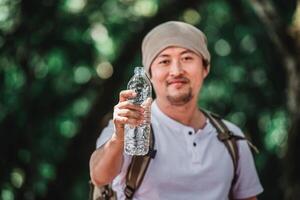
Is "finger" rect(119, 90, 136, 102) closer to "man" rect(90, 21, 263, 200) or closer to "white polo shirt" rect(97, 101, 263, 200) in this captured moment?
"man" rect(90, 21, 263, 200)

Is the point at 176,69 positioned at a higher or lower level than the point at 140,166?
higher

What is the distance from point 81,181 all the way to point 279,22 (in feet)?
15.1

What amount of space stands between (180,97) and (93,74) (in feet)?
21.6

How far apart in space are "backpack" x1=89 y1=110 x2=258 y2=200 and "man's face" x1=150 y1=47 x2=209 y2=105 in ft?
0.86

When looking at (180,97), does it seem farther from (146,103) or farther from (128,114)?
(128,114)

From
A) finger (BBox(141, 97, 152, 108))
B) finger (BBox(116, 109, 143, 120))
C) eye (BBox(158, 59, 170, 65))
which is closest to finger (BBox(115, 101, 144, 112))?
finger (BBox(116, 109, 143, 120))

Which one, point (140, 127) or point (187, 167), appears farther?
point (187, 167)

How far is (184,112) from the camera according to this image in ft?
13.7

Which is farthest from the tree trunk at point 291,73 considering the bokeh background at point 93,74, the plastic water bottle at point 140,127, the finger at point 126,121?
the finger at point 126,121

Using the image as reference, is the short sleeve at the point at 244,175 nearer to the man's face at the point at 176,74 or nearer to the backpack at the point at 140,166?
the backpack at the point at 140,166

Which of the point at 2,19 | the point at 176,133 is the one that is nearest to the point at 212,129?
the point at 176,133

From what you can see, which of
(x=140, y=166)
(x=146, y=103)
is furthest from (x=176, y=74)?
(x=140, y=166)

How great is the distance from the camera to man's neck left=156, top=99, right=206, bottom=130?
4.14 metres

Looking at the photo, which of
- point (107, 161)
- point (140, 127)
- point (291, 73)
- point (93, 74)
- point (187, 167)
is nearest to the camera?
point (107, 161)
